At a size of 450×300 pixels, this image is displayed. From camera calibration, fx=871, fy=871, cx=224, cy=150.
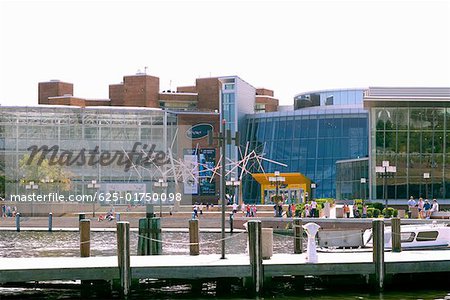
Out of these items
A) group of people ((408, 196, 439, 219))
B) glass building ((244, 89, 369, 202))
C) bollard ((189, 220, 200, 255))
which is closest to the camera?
bollard ((189, 220, 200, 255))

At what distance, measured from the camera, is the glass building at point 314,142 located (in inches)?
4094

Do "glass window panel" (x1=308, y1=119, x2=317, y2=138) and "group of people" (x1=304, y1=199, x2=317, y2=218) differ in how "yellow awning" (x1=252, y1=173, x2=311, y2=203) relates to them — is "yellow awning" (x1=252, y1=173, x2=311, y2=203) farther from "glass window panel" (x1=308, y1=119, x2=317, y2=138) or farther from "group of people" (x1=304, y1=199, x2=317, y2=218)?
"group of people" (x1=304, y1=199, x2=317, y2=218)

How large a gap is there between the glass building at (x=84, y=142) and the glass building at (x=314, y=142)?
14.6m

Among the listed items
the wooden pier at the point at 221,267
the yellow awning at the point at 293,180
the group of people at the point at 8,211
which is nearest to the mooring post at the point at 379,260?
the wooden pier at the point at 221,267

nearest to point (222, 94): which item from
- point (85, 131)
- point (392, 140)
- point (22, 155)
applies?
point (85, 131)

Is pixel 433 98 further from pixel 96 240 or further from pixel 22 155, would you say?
pixel 22 155

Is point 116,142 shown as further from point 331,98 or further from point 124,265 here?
point 124,265

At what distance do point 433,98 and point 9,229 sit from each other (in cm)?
3229

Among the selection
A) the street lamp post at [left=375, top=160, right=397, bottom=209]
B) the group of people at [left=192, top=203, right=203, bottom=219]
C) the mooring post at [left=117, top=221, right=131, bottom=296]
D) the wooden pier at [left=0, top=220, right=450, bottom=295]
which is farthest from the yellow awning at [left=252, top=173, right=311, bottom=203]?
the mooring post at [left=117, top=221, right=131, bottom=296]

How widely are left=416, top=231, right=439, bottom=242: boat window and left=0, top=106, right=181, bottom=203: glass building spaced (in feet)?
226

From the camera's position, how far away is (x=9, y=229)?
64250 mm

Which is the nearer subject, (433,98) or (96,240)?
(96,240)

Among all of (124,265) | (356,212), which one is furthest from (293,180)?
(124,265)

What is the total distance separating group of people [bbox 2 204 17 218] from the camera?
80.4 m
